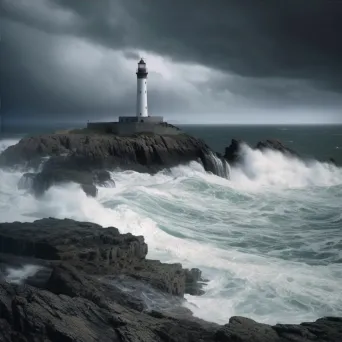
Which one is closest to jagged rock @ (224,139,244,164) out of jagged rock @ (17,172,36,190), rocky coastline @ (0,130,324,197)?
→ rocky coastline @ (0,130,324,197)

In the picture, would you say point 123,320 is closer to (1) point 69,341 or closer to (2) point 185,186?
(1) point 69,341

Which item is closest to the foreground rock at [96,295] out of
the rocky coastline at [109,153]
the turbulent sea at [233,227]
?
the turbulent sea at [233,227]

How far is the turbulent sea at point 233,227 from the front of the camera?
5.80m

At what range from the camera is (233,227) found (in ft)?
30.8

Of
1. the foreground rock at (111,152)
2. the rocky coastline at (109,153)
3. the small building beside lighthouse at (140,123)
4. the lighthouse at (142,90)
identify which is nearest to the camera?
the rocky coastline at (109,153)

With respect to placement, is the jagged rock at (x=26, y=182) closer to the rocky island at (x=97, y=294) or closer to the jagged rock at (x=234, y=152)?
the rocky island at (x=97, y=294)

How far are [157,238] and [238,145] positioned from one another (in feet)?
37.7

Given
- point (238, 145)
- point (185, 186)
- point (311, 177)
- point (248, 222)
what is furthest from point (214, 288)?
point (238, 145)

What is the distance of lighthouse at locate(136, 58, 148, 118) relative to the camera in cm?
1950

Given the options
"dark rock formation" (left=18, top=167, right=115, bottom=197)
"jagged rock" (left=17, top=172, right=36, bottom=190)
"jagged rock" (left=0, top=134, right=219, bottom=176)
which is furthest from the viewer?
"jagged rock" (left=0, top=134, right=219, bottom=176)

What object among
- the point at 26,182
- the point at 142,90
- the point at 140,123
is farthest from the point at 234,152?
the point at 26,182

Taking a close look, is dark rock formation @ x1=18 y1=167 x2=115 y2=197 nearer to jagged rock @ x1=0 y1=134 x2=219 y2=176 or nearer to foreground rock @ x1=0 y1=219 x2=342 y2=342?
jagged rock @ x1=0 y1=134 x2=219 y2=176

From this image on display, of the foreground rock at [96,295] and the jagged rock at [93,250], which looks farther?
the jagged rock at [93,250]

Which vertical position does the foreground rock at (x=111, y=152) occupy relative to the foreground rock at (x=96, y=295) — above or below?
above
